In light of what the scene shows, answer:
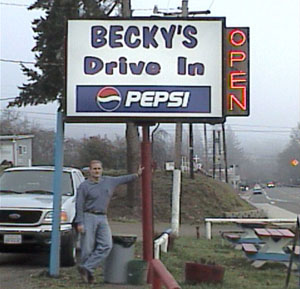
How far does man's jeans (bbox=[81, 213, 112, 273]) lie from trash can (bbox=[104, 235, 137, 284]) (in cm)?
20

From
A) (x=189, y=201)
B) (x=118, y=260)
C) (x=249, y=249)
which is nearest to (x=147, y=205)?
(x=118, y=260)

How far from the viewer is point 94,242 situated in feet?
31.1

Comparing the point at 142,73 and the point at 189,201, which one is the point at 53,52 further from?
the point at 142,73

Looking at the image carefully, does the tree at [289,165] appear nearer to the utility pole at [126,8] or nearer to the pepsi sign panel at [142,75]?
the utility pole at [126,8]

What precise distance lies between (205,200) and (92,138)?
805 inches

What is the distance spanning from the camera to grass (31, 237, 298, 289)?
9.52 meters

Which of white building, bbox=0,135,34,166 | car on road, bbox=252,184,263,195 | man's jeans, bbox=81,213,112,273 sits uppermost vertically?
white building, bbox=0,135,34,166

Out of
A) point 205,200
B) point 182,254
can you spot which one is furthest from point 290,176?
point 182,254

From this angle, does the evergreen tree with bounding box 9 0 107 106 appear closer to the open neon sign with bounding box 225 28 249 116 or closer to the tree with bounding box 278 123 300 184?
the tree with bounding box 278 123 300 184

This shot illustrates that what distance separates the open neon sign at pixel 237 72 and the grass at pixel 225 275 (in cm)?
250

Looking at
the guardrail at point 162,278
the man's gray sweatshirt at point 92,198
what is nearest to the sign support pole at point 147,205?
the man's gray sweatshirt at point 92,198

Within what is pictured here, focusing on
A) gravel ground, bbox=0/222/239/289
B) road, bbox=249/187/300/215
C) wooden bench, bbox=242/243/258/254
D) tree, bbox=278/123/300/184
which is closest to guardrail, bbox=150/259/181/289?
gravel ground, bbox=0/222/239/289

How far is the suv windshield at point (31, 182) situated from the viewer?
41.7ft

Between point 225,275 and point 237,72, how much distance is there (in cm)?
311
